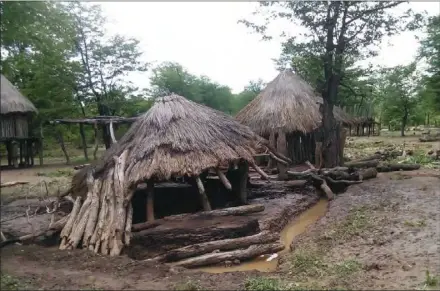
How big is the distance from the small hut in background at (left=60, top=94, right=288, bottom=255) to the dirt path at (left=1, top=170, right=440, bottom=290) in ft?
2.57

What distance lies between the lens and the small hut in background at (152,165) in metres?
7.82

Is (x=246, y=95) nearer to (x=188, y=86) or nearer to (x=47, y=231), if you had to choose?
(x=188, y=86)

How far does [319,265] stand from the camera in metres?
6.43

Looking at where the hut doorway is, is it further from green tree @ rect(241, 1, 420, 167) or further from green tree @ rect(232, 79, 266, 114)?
green tree @ rect(232, 79, 266, 114)

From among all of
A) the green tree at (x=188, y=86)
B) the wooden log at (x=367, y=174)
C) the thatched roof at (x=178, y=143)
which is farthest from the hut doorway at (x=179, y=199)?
the green tree at (x=188, y=86)

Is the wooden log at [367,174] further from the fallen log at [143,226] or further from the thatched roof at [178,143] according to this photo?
the fallen log at [143,226]

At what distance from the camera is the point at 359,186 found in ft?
41.8

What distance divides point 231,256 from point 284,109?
11.4 metres

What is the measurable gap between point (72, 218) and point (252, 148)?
15.9ft

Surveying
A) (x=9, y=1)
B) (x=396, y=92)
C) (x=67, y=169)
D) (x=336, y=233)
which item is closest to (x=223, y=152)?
(x=336, y=233)

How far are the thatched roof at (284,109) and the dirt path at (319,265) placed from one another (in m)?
8.55

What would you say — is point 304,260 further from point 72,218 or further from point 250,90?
point 250,90

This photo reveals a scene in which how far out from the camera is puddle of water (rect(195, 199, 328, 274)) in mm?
7262

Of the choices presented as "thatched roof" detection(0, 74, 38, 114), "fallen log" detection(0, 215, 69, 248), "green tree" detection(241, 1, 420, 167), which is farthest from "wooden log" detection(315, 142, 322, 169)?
"thatched roof" detection(0, 74, 38, 114)
